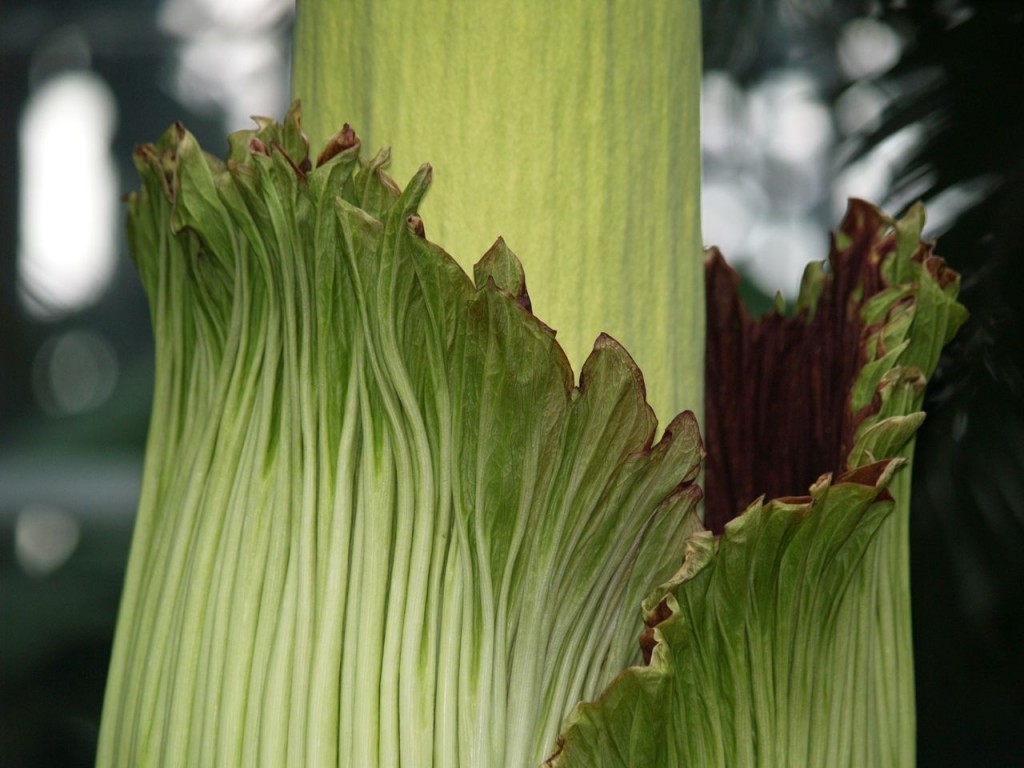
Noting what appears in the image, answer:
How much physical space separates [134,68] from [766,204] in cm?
96

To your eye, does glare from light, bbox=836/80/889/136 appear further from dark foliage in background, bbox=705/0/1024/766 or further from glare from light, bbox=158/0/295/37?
glare from light, bbox=158/0/295/37

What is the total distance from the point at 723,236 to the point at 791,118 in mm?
166

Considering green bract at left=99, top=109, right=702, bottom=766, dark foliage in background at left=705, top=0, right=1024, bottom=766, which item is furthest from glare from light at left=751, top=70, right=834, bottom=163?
green bract at left=99, top=109, right=702, bottom=766

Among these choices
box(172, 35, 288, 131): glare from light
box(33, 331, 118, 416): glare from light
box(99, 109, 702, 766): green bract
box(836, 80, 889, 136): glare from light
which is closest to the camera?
box(99, 109, 702, 766): green bract

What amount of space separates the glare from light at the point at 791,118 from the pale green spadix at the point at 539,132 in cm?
78

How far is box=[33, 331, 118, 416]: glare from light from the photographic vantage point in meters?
1.41

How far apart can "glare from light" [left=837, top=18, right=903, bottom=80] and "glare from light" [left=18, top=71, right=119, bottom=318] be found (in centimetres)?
102

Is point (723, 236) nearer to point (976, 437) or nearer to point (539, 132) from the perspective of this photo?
point (976, 437)

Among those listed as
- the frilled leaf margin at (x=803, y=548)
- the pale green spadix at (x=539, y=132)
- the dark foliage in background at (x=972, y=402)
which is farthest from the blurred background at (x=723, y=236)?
the pale green spadix at (x=539, y=132)

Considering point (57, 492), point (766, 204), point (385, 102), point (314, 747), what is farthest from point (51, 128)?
point (314, 747)

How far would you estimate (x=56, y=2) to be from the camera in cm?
155

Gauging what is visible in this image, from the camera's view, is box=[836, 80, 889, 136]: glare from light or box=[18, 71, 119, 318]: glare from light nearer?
box=[836, 80, 889, 136]: glare from light

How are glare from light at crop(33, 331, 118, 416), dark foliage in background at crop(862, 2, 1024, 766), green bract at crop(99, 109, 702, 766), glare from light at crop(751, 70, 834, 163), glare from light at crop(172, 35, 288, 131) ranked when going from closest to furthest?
green bract at crop(99, 109, 702, 766) < dark foliage in background at crop(862, 2, 1024, 766) < glare from light at crop(751, 70, 834, 163) < glare from light at crop(33, 331, 118, 416) < glare from light at crop(172, 35, 288, 131)

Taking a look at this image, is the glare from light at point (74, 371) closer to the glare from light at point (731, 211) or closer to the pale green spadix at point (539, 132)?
the glare from light at point (731, 211)
